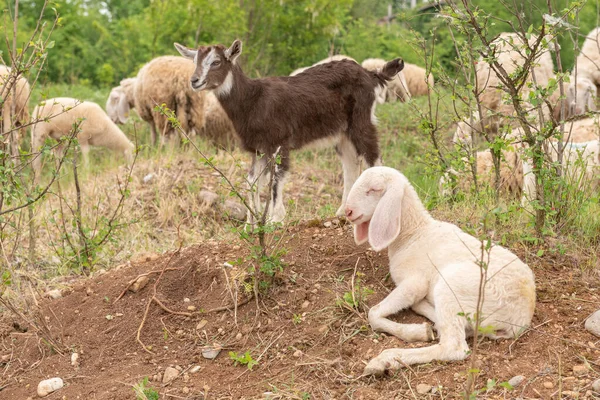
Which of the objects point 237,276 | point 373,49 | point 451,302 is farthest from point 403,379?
point 373,49

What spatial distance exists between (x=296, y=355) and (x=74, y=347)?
147cm

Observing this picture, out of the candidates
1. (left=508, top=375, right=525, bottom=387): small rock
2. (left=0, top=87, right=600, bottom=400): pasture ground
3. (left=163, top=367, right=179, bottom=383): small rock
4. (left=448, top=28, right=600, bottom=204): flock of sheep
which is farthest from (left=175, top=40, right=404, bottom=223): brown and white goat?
(left=508, top=375, right=525, bottom=387): small rock

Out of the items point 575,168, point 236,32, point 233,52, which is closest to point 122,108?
point 236,32

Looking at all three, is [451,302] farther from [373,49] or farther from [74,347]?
[373,49]

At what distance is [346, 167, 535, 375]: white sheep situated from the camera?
389cm

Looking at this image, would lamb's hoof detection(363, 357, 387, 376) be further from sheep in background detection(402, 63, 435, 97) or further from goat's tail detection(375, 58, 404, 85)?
sheep in background detection(402, 63, 435, 97)

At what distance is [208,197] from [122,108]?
575 cm

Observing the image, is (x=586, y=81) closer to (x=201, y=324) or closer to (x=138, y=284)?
(x=138, y=284)

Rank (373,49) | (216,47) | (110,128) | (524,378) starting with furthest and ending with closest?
(373,49) < (110,128) < (216,47) < (524,378)

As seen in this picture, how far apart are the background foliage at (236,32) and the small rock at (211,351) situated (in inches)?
299

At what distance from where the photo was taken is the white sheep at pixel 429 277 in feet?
12.8

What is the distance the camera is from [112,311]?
16.4 feet

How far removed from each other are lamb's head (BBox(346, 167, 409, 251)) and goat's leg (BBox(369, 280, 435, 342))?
279 millimetres

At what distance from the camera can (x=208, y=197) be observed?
8680 millimetres
